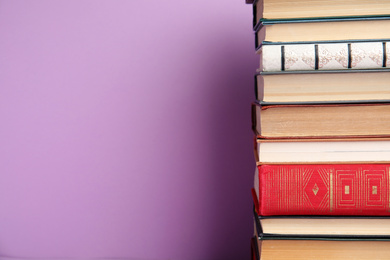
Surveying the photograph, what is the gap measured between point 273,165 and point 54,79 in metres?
0.59

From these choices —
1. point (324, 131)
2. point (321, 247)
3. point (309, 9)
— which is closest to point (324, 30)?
point (309, 9)

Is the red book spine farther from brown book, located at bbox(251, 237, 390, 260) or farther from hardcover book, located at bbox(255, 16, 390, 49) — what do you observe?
hardcover book, located at bbox(255, 16, 390, 49)

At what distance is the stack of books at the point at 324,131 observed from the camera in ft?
1.96

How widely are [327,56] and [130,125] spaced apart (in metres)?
0.52

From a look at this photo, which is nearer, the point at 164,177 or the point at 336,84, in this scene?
the point at 336,84

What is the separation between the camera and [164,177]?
963mm

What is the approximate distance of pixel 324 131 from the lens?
24.3 inches

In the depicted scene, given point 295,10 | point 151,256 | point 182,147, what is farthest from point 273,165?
point 151,256

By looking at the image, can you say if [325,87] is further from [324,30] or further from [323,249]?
[323,249]

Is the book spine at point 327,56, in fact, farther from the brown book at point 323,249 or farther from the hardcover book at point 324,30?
the brown book at point 323,249

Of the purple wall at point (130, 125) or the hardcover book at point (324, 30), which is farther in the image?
the purple wall at point (130, 125)

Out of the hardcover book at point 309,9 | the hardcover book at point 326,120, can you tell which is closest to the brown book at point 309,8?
the hardcover book at point 309,9

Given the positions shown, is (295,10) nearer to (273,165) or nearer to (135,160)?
(273,165)

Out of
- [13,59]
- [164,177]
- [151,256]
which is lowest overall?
[151,256]
